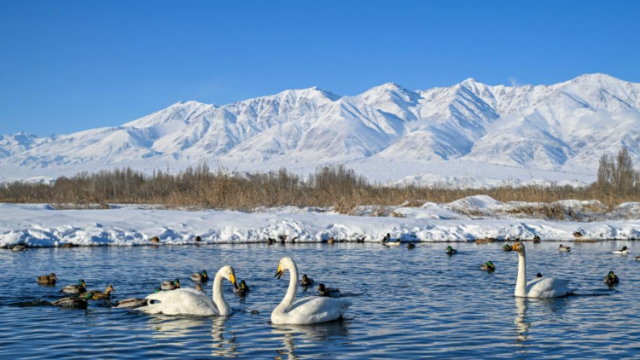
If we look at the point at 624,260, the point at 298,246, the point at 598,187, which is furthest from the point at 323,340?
the point at 598,187

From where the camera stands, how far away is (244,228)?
108 feet

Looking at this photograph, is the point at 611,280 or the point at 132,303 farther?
the point at 611,280

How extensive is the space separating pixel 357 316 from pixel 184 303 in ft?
11.3

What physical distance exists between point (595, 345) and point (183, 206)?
34002mm

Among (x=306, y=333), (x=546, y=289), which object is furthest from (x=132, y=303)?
(x=546, y=289)

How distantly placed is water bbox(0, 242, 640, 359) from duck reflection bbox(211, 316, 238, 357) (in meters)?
0.02

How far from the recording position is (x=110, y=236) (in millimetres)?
30422

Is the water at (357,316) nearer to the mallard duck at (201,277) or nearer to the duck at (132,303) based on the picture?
the duck at (132,303)

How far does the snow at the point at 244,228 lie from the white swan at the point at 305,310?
59.0 feet

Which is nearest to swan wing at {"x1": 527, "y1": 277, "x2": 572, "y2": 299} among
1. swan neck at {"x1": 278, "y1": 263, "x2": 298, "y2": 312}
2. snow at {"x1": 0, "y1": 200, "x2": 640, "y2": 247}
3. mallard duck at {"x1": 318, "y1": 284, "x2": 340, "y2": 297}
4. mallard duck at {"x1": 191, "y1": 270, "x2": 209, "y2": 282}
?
mallard duck at {"x1": 318, "y1": 284, "x2": 340, "y2": 297}

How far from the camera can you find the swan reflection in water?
38.8 ft

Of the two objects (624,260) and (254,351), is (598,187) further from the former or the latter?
(254,351)

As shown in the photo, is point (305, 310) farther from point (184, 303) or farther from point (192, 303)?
point (184, 303)

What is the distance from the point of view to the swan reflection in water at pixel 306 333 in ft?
38.8
